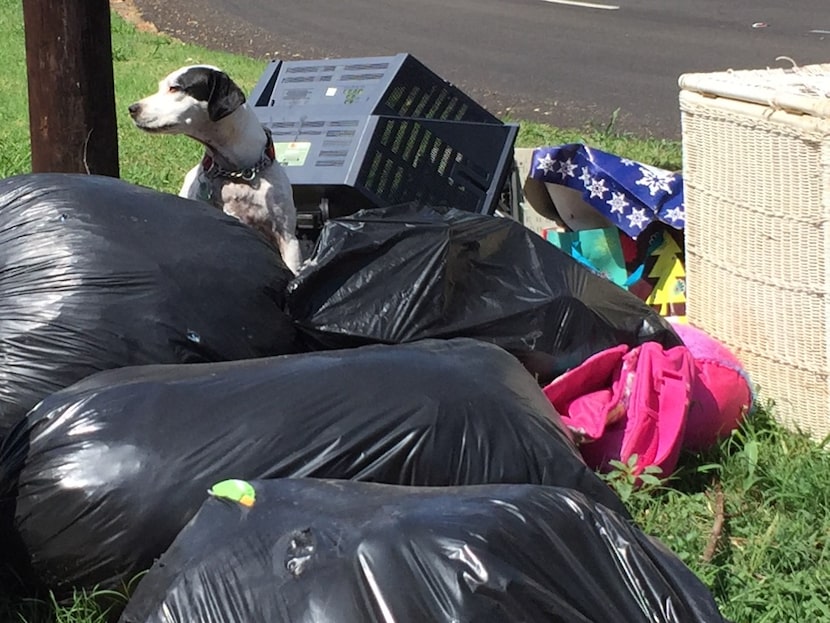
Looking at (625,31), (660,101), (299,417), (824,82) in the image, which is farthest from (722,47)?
(299,417)

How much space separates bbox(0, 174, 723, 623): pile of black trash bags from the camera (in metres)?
1.56

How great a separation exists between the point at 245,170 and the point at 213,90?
273mm

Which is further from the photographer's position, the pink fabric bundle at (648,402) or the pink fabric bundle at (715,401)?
the pink fabric bundle at (715,401)

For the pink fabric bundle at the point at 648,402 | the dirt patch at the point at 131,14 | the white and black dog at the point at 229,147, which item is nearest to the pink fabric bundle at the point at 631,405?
the pink fabric bundle at the point at 648,402

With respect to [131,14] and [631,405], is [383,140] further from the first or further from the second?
[131,14]

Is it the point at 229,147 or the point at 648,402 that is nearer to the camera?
the point at 648,402

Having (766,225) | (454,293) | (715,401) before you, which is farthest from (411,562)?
(766,225)

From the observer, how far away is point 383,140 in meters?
3.59

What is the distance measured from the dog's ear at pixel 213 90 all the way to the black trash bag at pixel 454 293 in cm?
83

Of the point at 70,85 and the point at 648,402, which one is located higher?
the point at 70,85

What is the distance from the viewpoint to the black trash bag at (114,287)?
8.11 ft

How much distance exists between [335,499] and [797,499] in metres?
1.40

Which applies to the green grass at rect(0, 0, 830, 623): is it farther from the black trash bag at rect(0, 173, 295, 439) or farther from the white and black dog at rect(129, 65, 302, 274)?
the white and black dog at rect(129, 65, 302, 274)

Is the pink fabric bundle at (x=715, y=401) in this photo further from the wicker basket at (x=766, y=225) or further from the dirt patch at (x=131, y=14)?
the dirt patch at (x=131, y=14)
